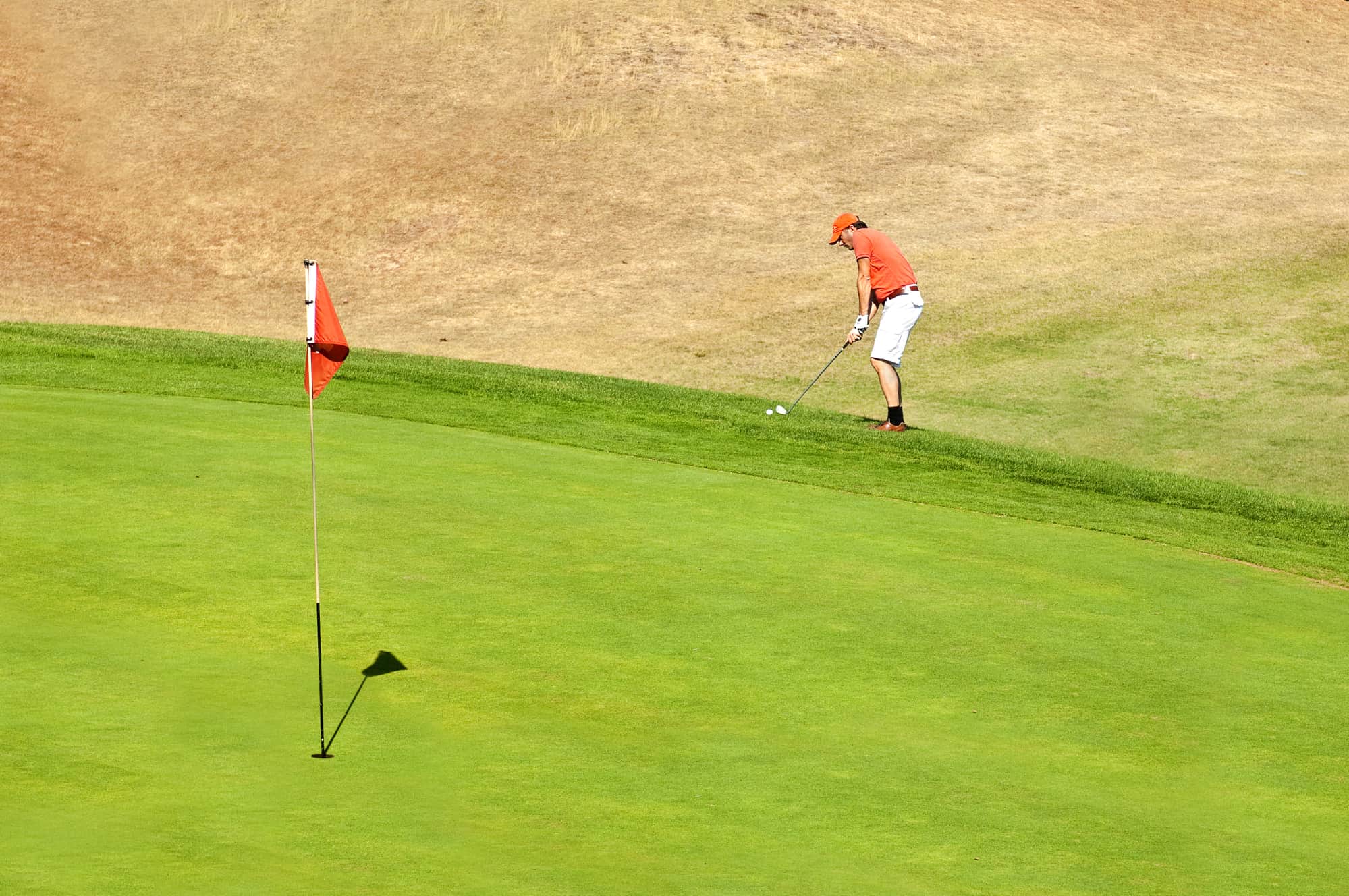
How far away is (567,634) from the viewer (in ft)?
25.7

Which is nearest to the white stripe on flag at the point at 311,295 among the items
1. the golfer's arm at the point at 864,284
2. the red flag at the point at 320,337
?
the red flag at the point at 320,337

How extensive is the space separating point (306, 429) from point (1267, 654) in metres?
6.44

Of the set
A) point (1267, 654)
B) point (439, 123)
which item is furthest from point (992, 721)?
point (439, 123)

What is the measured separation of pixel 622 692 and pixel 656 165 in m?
22.7

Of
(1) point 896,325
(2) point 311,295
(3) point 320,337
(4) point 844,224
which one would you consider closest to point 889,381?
(1) point 896,325

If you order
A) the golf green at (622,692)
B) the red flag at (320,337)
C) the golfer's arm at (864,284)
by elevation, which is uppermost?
the golfer's arm at (864,284)

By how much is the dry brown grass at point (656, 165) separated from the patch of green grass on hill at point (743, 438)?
370 cm

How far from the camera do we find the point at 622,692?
7141mm

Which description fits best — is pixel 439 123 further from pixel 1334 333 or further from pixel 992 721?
pixel 992 721

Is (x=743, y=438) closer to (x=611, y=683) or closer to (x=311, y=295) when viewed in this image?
(x=611, y=683)

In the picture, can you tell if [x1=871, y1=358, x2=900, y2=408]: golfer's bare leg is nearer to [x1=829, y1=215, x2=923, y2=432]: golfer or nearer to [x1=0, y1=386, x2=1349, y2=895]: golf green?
[x1=829, y1=215, x2=923, y2=432]: golfer

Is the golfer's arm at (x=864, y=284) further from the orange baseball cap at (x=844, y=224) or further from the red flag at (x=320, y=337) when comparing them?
the red flag at (x=320, y=337)

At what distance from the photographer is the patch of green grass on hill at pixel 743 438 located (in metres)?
12.0

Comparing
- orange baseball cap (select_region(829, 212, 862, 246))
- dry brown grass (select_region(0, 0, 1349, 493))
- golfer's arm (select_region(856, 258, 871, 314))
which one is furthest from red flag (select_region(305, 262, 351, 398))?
dry brown grass (select_region(0, 0, 1349, 493))
